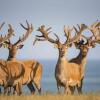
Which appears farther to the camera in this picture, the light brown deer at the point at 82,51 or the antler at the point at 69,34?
the light brown deer at the point at 82,51

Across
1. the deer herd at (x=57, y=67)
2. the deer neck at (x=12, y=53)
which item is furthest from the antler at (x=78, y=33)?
the deer neck at (x=12, y=53)

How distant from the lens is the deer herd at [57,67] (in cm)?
1395

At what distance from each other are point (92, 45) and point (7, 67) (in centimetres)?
209

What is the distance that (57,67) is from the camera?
14008 millimetres

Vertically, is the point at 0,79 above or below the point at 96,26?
below

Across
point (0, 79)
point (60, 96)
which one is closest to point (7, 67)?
point (0, 79)

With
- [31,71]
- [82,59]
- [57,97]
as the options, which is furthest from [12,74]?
[57,97]

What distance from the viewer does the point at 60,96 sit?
12.0 m

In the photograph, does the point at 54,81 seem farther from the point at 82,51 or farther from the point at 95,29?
the point at 82,51

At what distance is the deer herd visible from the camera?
45.8 feet

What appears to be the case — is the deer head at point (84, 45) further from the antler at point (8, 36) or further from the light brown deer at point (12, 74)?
the antler at point (8, 36)

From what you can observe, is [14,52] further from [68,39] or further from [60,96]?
[60,96]

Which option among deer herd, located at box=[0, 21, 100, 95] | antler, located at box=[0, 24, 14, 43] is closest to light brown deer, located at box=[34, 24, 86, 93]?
deer herd, located at box=[0, 21, 100, 95]

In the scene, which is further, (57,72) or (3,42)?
(3,42)
